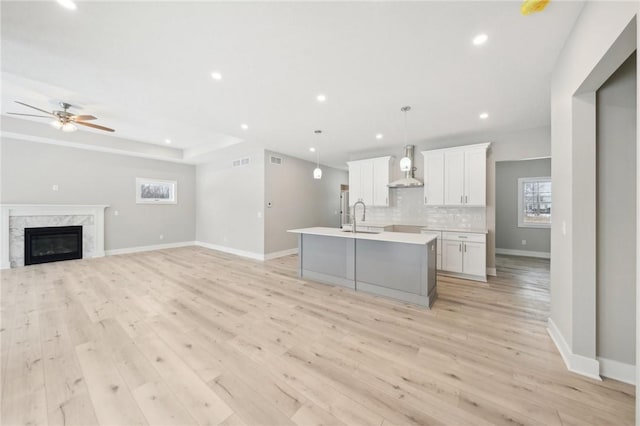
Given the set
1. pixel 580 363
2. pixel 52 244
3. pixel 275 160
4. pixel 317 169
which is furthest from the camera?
pixel 275 160

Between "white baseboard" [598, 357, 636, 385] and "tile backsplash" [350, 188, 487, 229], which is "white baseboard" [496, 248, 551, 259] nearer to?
"tile backsplash" [350, 188, 487, 229]

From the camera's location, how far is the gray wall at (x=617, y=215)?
171 cm

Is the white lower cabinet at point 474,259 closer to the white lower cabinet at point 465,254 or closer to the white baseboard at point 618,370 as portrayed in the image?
the white lower cabinet at point 465,254

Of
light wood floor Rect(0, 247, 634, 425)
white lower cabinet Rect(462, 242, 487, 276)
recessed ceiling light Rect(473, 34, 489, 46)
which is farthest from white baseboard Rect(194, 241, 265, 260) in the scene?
recessed ceiling light Rect(473, 34, 489, 46)

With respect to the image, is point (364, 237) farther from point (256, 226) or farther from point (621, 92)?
point (256, 226)

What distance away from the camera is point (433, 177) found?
15.5 ft

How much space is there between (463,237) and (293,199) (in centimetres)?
433

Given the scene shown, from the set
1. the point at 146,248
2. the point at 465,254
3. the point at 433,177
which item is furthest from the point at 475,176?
the point at 146,248

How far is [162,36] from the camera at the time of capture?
2004 millimetres

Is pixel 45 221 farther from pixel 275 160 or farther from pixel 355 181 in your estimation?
pixel 355 181

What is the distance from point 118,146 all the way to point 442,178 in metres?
7.99

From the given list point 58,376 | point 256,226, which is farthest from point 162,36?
point 256,226

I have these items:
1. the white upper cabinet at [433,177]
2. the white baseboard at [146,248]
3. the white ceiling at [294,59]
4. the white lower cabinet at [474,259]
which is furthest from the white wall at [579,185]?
the white baseboard at [146,248]

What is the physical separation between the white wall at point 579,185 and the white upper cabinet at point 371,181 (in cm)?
333
